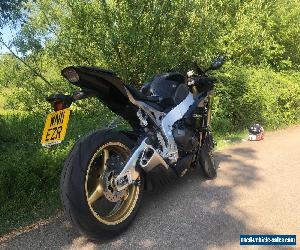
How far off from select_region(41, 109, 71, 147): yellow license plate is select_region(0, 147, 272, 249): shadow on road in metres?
0.91

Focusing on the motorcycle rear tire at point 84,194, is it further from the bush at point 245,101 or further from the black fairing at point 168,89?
the bush at point 245,101

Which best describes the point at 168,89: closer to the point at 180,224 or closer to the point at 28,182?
the point at 180,224

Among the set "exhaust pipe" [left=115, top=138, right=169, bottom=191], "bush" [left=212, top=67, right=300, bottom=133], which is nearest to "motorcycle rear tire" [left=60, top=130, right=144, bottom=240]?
"exhaust pipe" [left=115, top=138, right=169, bottom=191]

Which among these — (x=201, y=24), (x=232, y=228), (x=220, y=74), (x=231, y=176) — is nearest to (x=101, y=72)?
(x=232, y=228)

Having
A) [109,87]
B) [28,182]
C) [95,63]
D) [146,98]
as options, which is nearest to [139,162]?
[146,98]

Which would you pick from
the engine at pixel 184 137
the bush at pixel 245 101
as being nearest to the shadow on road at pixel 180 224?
the engine at pixel 184 137

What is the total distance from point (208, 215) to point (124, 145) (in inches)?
46.6

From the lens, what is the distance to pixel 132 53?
7574 millimetres

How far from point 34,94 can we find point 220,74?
14.2ft

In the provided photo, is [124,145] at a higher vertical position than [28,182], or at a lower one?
higher

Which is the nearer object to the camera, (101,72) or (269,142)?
(101,72)

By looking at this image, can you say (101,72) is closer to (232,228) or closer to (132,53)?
(232,228)

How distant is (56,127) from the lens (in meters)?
3.55

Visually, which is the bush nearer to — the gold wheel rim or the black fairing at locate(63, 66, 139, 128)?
the black fairing at locate(63, 66, 139, 128)
